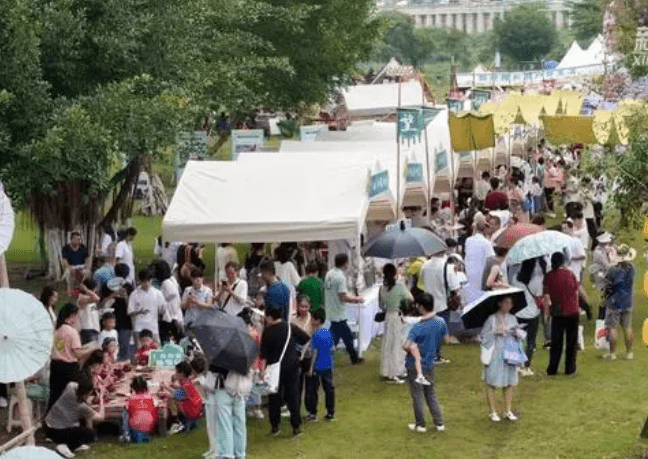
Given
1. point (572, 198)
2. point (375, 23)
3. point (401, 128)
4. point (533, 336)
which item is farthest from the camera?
point (375, 23)

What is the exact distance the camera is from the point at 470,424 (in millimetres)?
15758

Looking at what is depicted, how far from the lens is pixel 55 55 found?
66.0 feet

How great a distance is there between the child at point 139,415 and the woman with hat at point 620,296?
6.14 metres

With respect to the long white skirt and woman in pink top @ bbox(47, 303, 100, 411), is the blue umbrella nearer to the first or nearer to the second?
the long white skirt

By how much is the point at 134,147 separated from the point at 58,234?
6219 mm

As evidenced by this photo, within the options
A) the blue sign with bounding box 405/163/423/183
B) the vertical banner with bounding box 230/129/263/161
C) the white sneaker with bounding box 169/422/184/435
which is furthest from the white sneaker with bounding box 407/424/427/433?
the vertical banner with bounding box 230/129/263/161

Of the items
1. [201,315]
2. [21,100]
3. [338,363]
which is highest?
[21,100]

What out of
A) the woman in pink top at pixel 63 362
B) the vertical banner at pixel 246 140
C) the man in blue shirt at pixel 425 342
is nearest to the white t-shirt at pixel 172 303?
the woman in pink top at pixel 63 362

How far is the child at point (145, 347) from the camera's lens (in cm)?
1694

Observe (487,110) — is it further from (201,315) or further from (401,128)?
(201,315)

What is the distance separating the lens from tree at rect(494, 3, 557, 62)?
170m

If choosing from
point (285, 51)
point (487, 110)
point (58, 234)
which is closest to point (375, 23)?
point (285, 51)

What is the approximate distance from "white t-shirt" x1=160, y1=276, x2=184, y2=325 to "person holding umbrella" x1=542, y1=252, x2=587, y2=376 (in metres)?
4.41

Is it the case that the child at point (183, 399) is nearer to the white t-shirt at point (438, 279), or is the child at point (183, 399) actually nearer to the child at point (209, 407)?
the child at point (209, 407)
